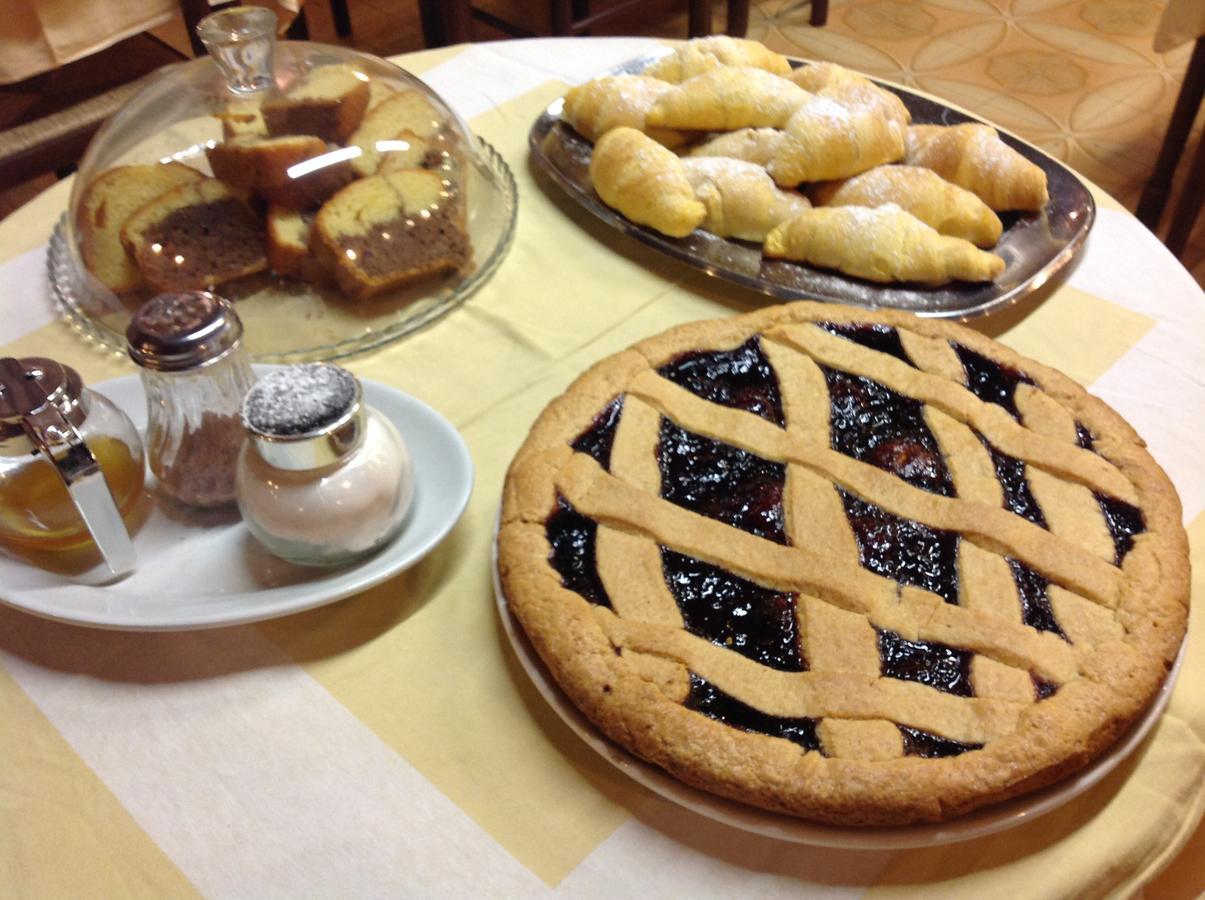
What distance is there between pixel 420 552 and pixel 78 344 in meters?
0.52

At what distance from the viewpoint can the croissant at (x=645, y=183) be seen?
3.47 feet

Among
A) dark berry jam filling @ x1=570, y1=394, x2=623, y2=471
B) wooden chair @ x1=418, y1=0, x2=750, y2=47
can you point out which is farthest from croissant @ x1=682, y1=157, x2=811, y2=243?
wooden chair @ x1=418, y1=0, x2=750, y2=47

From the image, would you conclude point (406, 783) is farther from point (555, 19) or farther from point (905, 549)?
point (555, 19)

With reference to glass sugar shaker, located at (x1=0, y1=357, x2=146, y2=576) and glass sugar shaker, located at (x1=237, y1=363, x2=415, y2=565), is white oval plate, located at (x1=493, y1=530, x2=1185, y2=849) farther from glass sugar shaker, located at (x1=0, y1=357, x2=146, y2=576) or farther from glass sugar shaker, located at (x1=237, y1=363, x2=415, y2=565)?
glass sugar shaker, located at (x1=0, y1=357, x2=146, y2=576)

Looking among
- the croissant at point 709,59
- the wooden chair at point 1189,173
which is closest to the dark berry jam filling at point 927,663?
the croissant at point 709,59

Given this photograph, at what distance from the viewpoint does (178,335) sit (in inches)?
26.9

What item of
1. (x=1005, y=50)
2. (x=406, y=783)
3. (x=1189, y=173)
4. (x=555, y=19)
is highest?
(x=406, y=783)

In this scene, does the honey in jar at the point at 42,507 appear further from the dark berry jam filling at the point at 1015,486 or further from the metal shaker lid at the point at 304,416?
the dark berry jam filling at the point at 1015,486

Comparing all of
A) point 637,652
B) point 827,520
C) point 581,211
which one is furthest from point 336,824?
point 581,211

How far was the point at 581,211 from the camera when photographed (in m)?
1.17

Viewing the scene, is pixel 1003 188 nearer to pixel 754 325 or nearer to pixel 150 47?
pixel 754 325

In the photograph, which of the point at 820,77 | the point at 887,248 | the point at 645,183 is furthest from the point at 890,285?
the point at 820,77

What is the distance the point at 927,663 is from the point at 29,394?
0.62m

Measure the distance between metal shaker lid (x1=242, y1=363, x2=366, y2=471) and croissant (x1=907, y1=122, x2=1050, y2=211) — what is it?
0.77 metres
